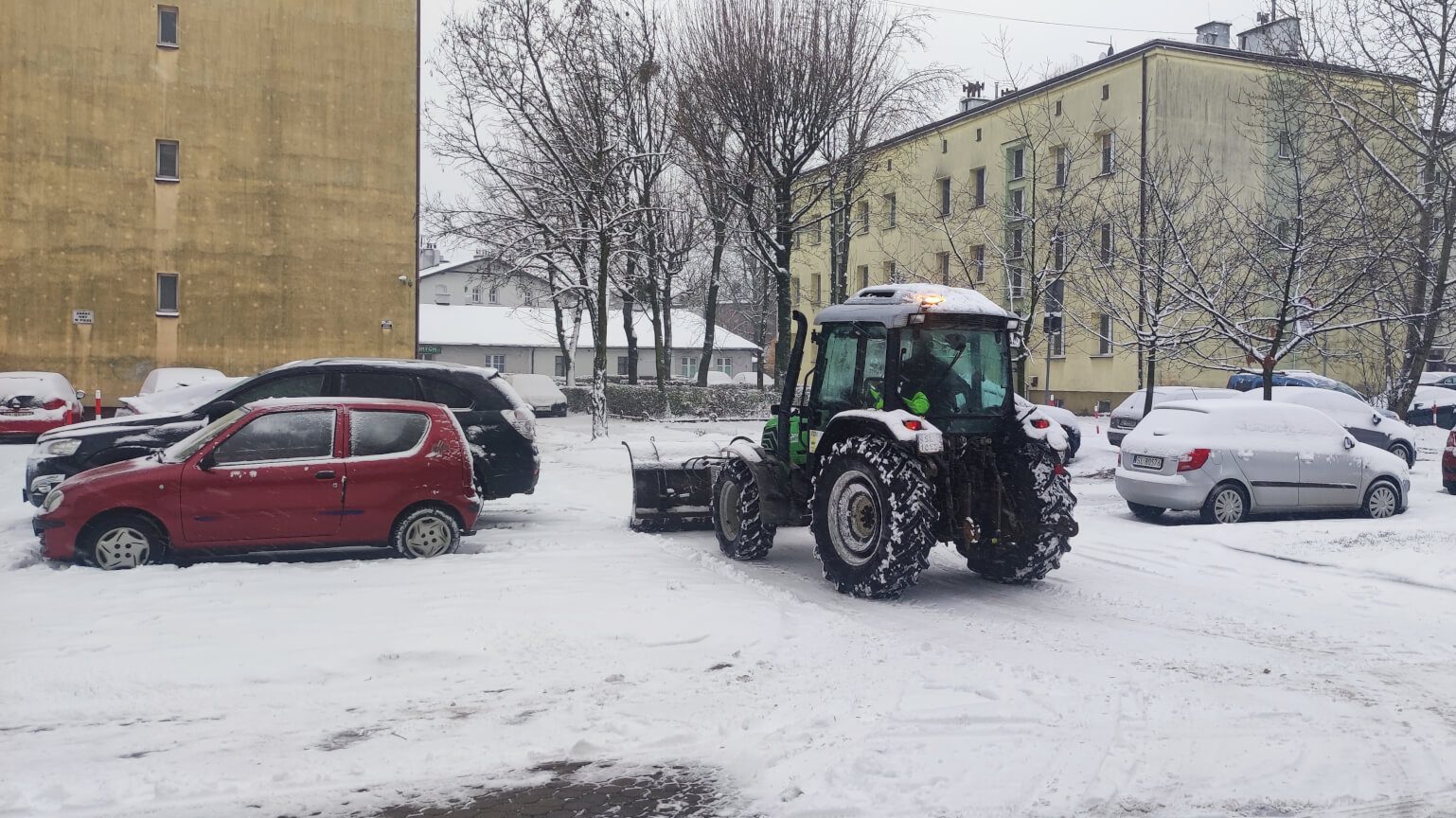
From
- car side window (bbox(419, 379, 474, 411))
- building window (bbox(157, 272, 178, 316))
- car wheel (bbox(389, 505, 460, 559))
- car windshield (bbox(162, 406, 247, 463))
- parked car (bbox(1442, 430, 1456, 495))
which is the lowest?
car wheel (bbox(389, 505, 460, 559))

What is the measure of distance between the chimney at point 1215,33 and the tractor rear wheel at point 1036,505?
36.1 m

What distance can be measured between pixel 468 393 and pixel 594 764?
7381 mm

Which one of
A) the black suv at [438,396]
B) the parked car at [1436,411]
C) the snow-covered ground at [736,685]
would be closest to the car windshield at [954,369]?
the snow-covered ground at [736,685]

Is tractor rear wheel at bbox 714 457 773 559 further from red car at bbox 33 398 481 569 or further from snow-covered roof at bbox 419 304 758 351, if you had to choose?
snow-covered roof at bbox 419 304 758 351

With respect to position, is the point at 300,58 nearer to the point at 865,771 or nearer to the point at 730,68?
the point at 730,68

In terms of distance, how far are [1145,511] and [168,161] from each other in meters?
25.3

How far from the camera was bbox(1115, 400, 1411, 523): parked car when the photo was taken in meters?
13.1

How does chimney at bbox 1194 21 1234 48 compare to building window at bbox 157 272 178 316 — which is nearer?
building window at bbox 157 272 178 316

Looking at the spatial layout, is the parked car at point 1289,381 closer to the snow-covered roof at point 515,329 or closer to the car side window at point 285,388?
the car side window at point 285,388

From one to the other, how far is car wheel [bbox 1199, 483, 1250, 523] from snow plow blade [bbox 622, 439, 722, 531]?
5750 mm

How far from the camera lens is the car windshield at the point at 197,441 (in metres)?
9.26

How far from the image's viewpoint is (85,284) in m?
28.2

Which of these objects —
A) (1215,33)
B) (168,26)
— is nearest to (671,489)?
(168,26)

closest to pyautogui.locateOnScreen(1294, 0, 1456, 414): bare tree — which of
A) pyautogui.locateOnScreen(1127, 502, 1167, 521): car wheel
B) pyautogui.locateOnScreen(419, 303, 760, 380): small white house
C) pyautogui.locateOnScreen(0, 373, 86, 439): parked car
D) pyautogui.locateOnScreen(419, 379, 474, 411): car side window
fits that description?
pyautogui.locateOnScreen(1127, 502, 1167, 521): car wheel
